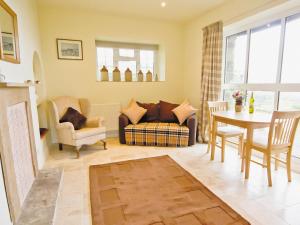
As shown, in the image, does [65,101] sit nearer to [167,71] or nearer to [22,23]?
[22,23]

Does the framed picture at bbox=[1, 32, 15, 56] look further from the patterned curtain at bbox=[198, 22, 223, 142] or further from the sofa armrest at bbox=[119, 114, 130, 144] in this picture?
the patterned curtain at bbox=[198, 22, 223, 142]

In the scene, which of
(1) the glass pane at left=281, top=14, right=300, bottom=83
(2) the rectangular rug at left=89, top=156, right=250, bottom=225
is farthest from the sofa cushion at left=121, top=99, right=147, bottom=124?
(1) the glass pane at left=281, top=14, right=300, bottom=83

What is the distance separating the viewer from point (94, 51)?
3734mm

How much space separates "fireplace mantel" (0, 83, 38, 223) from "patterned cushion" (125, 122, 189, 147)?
1.68m

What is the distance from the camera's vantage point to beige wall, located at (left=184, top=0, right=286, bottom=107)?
2.69 meters

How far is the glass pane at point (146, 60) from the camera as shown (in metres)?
4.39

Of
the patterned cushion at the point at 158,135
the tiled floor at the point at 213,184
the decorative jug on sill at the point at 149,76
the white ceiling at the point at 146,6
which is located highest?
the white ceiling at the point at 146,6

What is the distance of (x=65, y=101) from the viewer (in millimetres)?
3398

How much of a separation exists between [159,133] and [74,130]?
4.86 feet

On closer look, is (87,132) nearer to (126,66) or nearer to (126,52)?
(126,66)

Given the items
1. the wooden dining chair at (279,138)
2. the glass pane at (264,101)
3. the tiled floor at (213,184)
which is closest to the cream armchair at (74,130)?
the tiled floor at (213,184)

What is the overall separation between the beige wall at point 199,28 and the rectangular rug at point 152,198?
2.17m

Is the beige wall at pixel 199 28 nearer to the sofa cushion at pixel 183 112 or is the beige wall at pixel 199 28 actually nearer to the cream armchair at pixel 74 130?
the sofa cushion at pixel 183 112

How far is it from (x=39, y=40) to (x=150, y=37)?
7.21ft
